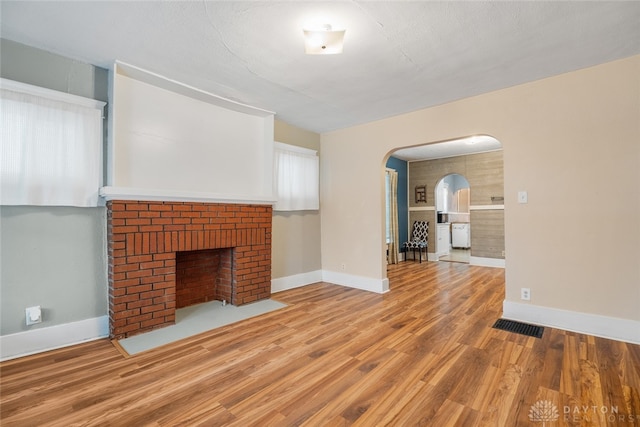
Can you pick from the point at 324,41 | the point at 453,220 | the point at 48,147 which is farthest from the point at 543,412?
the point at 453,220

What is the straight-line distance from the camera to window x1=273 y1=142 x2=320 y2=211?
4266 millimetres

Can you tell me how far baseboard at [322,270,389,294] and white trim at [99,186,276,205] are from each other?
1884 mm

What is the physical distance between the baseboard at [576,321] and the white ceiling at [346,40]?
236 centimetres

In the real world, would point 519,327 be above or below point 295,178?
below

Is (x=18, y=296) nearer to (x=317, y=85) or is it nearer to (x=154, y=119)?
(x=154, y=119)

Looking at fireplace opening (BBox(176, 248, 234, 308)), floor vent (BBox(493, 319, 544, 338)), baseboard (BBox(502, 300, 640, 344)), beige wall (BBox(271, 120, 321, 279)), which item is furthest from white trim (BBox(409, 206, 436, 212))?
fireplace opening (BBox(176, 248, 234, 308))

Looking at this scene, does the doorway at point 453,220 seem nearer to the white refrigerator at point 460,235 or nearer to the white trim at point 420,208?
the white refrigerator at point 460,235

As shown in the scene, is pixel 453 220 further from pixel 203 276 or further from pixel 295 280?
pixel 203 276

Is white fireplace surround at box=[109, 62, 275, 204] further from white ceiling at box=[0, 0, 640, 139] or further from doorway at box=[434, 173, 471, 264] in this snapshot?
doorway at box=[434, 173, 471, 264]

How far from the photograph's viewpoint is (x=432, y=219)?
707cm

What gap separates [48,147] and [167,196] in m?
0.98

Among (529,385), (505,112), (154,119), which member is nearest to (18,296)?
(154,119)

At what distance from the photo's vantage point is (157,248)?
9.33 feet

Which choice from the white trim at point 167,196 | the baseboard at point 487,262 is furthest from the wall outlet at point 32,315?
the baseboard at point 487,262
